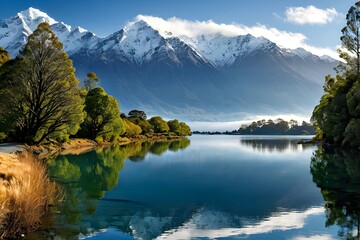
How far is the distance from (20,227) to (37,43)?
39547 mm

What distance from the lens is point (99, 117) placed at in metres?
80.1

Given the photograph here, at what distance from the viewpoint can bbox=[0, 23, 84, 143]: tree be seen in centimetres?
4641

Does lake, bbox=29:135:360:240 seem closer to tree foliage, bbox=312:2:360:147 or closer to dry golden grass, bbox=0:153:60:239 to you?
dry golden grass, bbox=0:153:60:239

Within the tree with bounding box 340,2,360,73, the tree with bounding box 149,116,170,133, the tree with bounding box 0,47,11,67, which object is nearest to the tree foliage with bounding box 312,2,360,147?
the tree with bounding box 340,2,360,73

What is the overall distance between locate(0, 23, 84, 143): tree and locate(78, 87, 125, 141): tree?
95.2 feet

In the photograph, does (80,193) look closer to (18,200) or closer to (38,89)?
(18,200)

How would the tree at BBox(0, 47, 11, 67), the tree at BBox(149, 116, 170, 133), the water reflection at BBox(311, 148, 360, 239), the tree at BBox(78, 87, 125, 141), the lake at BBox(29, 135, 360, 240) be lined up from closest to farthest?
1. the lake at BBox(29, 135, 360, 240)
2. the water reflection at BBox(311, 148, 360, 239)
3. the tree at BBox(0, 47, 11, 67)
4. the tree at BBox(78, 87, 125, 141)
5. the tree at BBox(149, 116, 170, 133)

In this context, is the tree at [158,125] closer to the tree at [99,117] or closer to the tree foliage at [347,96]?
the tree at [99,117]

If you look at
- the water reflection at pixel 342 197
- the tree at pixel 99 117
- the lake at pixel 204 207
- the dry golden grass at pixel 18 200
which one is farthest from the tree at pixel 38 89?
the dry golden grass at pixel 18 200

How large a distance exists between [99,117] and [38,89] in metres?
32.7

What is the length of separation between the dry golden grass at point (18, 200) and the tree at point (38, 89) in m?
34.2

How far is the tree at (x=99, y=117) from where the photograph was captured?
79.5 meters

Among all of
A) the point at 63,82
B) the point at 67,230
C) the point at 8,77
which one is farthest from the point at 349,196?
the point at 8,77

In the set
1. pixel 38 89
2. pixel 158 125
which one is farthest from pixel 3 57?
pixel 158 125
